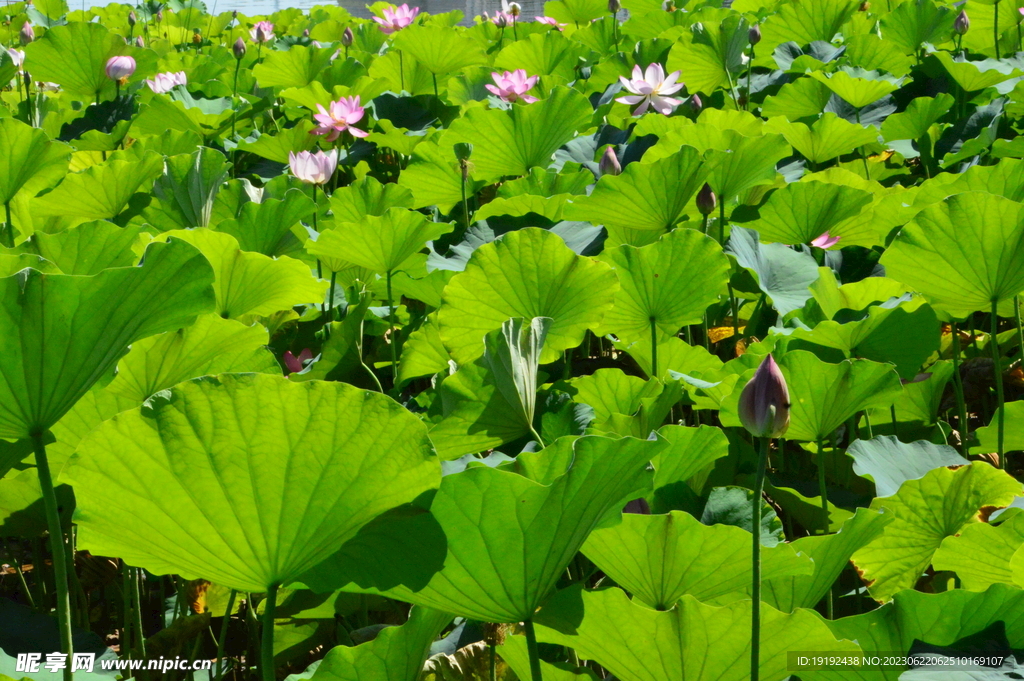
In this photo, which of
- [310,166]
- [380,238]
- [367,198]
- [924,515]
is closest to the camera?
[924,515]

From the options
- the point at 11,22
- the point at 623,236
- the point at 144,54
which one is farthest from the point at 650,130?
the point at 11,22

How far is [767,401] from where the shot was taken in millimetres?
628

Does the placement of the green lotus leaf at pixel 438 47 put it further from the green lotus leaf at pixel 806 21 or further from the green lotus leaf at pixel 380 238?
the green lotus leaf at pixel 380 238

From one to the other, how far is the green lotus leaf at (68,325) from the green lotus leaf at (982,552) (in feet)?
2.24

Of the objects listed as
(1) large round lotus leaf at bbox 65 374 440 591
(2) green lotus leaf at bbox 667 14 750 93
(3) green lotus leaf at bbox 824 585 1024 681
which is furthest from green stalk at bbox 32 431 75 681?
(2) green lotus leaf at bbox 667 14 750 93

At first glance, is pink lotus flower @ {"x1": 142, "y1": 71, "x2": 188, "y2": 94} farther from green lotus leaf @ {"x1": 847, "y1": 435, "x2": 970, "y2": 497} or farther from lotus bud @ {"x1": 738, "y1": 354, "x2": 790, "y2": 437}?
lotus bud @ {"x1": 738, "y1": 354, "x2": 790, "y2": 437}

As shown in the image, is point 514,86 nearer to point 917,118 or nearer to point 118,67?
point 917,118

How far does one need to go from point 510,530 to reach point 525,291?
1.67 feet

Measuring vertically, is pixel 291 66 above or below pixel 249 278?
above

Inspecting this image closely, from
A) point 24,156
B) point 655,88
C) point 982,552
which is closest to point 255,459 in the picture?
point 982,552

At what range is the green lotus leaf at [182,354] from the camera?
92 cm

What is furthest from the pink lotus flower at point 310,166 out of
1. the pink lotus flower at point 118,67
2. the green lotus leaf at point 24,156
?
the pink lotus flower at point 118,67

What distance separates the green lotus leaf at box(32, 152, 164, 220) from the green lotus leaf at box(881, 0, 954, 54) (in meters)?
1.69

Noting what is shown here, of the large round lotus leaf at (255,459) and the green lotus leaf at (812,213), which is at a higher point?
the green lotus leaf at (812,213)
